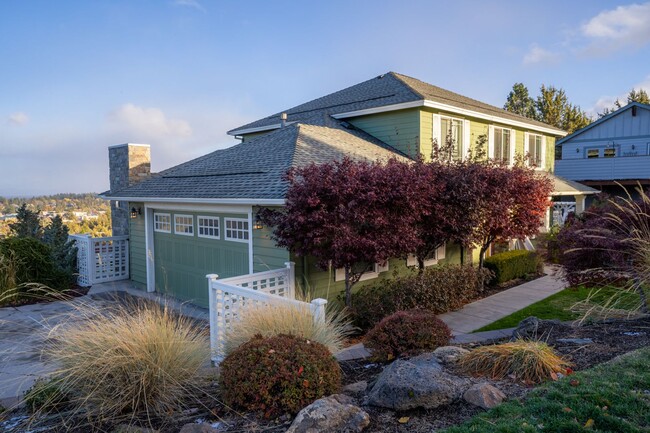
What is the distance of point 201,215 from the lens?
1091 centimetres

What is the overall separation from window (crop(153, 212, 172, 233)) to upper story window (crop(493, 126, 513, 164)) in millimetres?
11310

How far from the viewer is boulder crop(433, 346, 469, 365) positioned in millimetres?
4785

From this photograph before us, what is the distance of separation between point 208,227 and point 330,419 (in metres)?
7.95

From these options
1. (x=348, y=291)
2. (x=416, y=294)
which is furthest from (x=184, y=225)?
(x=416, y=294)

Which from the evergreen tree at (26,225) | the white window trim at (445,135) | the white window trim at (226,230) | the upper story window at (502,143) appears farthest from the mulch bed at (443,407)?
the evergreen tree at (26,225)

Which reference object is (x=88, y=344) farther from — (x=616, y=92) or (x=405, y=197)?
(x=616, y=92)

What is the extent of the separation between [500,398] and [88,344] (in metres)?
3.73

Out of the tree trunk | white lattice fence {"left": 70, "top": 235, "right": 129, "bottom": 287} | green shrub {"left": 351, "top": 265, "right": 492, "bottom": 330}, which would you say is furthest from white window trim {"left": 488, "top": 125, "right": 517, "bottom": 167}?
white lattice fence {"left": 70, "top": 235, "right": 129, "bottom": 287}

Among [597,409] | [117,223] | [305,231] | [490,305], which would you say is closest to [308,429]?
[597,409]

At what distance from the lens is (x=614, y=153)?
2469 centimetres

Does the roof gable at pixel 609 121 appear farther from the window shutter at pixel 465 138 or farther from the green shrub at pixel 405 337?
the green shrub at pixel 405 337

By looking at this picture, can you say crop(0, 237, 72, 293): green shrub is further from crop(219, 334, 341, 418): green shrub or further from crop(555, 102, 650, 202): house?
crop(555, 102, 650, 202): house

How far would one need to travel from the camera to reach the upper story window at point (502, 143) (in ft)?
53.5

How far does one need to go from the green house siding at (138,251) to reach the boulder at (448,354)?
10.2m
